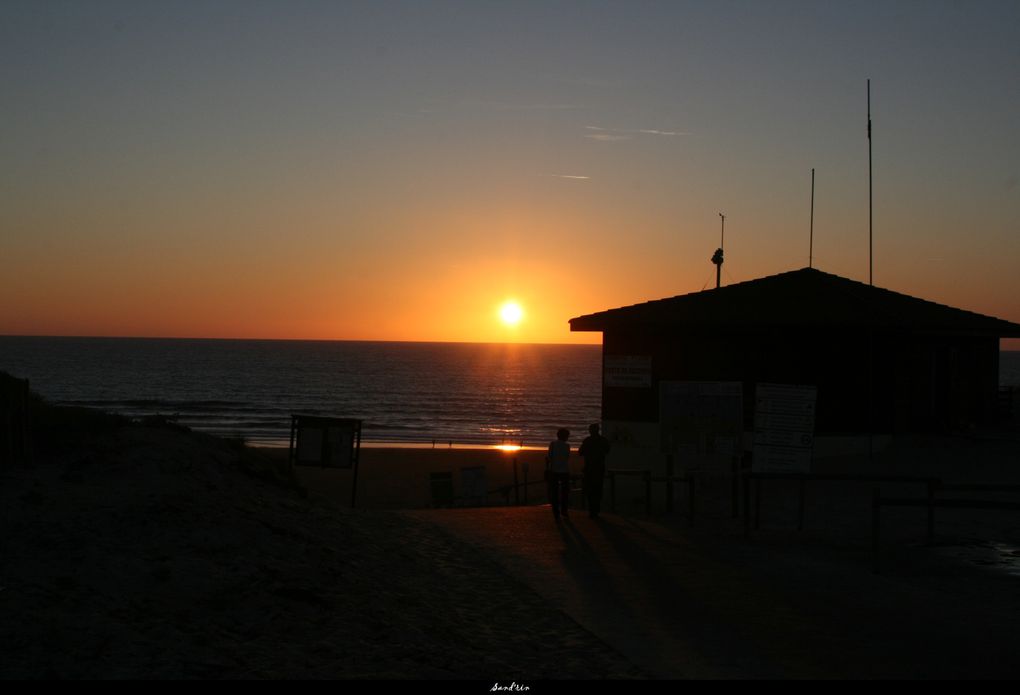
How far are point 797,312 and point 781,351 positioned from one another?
3.63 feet

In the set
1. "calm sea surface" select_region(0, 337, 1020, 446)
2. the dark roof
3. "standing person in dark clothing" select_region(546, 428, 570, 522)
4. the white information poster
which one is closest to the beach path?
"standing person in dark clothing" select_region(546, 428, 570, 522)

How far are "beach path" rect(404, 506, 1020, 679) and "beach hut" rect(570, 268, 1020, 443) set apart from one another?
11.0m

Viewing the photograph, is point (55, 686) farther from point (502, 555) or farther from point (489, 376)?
point (489, 376)

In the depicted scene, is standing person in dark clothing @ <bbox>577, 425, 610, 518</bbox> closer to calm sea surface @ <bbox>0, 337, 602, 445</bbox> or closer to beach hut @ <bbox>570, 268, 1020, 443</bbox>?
beach hut @ <bbox>570, 268, 1020, 443</bbox>

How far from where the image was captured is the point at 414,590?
35.0ft

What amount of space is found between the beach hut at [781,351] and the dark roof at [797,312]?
4 centimetres

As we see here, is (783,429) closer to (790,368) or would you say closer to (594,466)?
(594,466)

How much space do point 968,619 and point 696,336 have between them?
675 inches

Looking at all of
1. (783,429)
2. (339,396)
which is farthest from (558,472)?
(339,396)

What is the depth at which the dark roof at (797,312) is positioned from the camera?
25.7 meters

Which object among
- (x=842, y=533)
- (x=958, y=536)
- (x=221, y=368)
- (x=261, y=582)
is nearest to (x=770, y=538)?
(x=842, y=533)

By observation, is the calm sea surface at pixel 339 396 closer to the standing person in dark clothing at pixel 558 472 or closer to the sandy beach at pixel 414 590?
the standing person in dark clothing at pixel 558 472

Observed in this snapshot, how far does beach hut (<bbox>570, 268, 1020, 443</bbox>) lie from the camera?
26297mm

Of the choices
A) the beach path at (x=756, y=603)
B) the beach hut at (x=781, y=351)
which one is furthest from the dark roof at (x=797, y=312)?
the beach path at (x=756, y=603)
